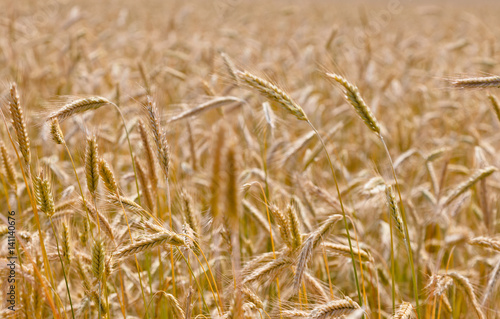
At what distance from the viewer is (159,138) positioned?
1.57 m

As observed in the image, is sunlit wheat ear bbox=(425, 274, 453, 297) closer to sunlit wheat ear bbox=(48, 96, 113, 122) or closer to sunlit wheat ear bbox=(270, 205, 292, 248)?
sunlit wheat ear bbox=(270, 205, 292, 248)

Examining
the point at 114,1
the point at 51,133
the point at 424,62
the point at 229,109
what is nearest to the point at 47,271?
the point at 51,133

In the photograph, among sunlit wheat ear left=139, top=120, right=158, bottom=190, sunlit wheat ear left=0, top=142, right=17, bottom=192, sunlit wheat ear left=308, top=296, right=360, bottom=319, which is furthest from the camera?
sunlit wheat ear left=139, top=120, right=158, bottom=190

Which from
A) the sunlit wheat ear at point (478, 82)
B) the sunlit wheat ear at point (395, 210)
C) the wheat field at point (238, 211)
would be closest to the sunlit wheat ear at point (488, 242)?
the wheat field at point (238, 211)

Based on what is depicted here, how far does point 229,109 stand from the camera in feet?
10.6

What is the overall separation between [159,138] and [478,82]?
4.06ft

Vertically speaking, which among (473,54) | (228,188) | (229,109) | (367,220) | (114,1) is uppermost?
(114,1)

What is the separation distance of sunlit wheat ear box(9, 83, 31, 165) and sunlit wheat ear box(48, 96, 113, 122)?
0.10 m

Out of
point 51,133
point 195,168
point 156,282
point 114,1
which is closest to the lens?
point 51,133

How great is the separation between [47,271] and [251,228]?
1.68 metres

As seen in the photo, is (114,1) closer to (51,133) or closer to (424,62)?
(424,62)

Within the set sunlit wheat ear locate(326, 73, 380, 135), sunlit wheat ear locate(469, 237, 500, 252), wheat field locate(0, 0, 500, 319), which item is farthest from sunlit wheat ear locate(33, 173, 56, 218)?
sunlit wheat ear locate(469, 237, 500, 252)

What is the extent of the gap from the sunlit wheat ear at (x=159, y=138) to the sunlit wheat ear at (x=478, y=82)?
1.14 meters

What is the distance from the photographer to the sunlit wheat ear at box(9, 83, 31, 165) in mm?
1430
